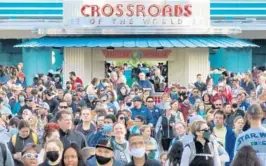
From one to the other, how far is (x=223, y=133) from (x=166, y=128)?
3328mm

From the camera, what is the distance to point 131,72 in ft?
110

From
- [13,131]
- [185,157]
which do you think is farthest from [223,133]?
[185,157]

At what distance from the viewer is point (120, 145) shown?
12.9 metres

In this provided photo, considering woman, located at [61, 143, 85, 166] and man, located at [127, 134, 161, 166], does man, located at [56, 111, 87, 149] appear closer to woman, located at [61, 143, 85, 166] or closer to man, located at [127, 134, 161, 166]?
man, located at [127, 134, 161, 166]

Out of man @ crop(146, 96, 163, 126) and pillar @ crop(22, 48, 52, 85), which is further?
pillar @ crop(22, 48, 52, 85)

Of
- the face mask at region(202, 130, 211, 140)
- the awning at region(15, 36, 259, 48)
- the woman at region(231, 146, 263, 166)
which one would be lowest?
the woman at region(231, 146, 263, 166)

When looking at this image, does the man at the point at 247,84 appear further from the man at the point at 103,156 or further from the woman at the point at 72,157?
the woman at the point at 72,157

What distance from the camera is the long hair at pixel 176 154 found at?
1249 centimetres

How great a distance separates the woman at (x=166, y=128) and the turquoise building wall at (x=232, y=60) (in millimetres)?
25326

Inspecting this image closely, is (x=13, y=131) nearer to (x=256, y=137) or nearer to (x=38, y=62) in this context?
(x=256, y=137)

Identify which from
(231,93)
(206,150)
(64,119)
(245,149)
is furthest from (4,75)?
(245,149)

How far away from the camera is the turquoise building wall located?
4412 centimetres

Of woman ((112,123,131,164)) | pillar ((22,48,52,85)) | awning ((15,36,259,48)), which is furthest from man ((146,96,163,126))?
pillar ((22,48,52,85))

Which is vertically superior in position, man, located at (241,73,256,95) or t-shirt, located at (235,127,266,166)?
man, located at (241,73,256,95)
